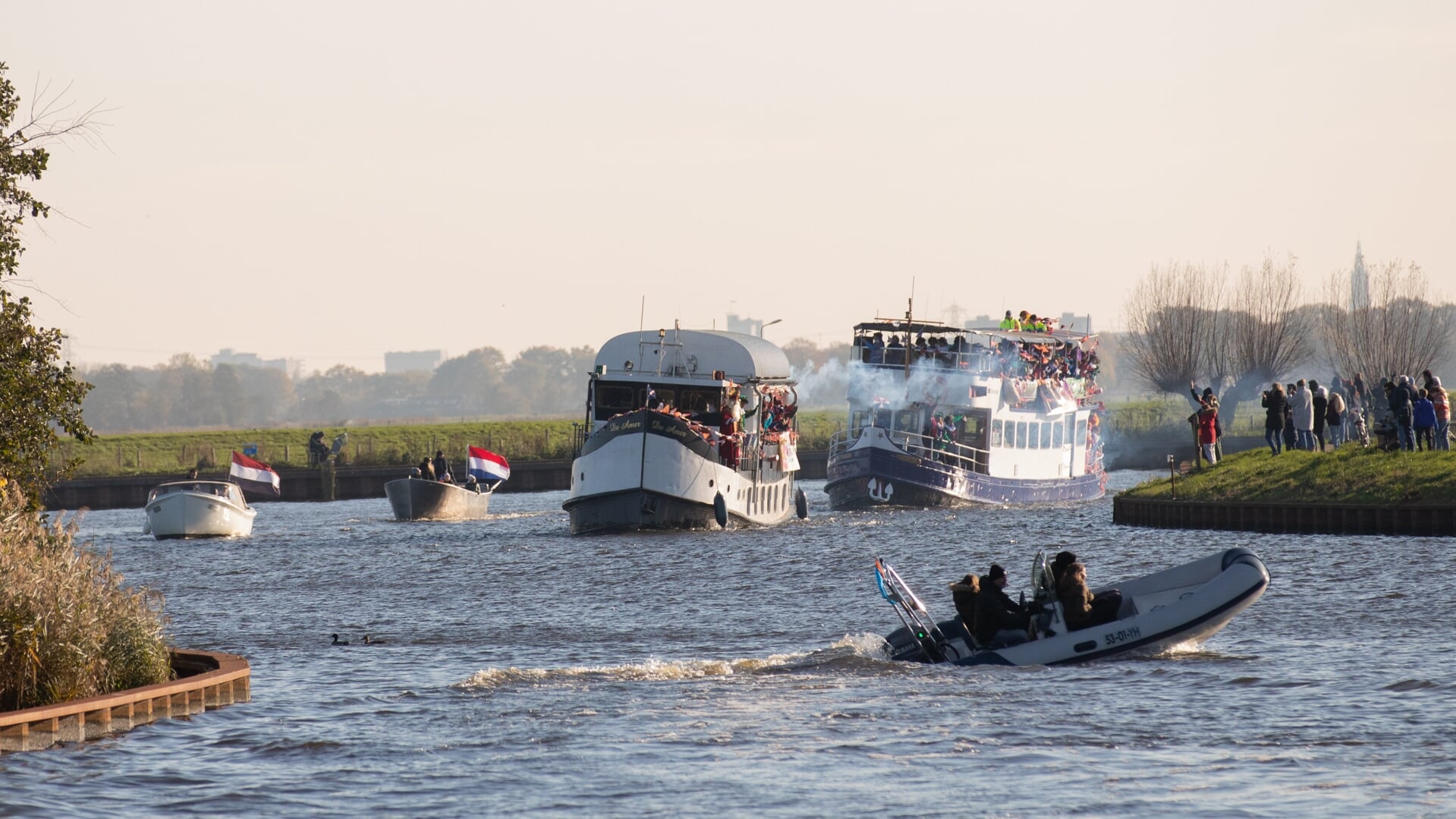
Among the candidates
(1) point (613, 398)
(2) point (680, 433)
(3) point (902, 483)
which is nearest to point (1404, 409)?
(2) point (680, 433)

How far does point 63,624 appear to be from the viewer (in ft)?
56.6

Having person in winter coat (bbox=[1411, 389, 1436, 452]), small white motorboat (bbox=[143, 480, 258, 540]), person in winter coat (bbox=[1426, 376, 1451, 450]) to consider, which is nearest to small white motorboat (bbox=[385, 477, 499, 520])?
small white motorboat (bbox=[143, 480, 258, 540])

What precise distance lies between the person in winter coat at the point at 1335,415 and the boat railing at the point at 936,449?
13061mm

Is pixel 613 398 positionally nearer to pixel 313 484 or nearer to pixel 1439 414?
pixel 1439 414

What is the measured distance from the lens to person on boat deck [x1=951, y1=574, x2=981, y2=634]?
2188 cm

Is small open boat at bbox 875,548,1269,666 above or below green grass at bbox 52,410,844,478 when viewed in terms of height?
below

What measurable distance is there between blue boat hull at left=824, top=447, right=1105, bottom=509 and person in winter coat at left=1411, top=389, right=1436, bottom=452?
17735 millimetres

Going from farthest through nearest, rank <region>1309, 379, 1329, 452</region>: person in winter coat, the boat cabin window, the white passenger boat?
the boat cabin window → the white passenger boat → <region>1309, 379, 1329, 452</region>: person in winter coat

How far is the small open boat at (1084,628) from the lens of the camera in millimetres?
21609

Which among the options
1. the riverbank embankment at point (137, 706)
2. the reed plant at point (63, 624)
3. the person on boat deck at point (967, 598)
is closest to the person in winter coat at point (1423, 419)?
the person on boat deck at point (967, 598)

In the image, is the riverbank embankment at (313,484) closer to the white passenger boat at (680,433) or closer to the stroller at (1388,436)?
the white passenger boat at (680,433)

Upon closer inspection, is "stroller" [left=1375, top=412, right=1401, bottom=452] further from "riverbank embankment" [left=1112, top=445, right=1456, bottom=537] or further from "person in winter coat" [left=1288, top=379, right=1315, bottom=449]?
"person in winter coat" [left=1288, top=379, right=1315, bottom=449]

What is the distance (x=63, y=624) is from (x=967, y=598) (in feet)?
35.6

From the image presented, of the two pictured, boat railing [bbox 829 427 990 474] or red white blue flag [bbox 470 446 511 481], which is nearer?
boat railing [bbox 829 427 990 474]
